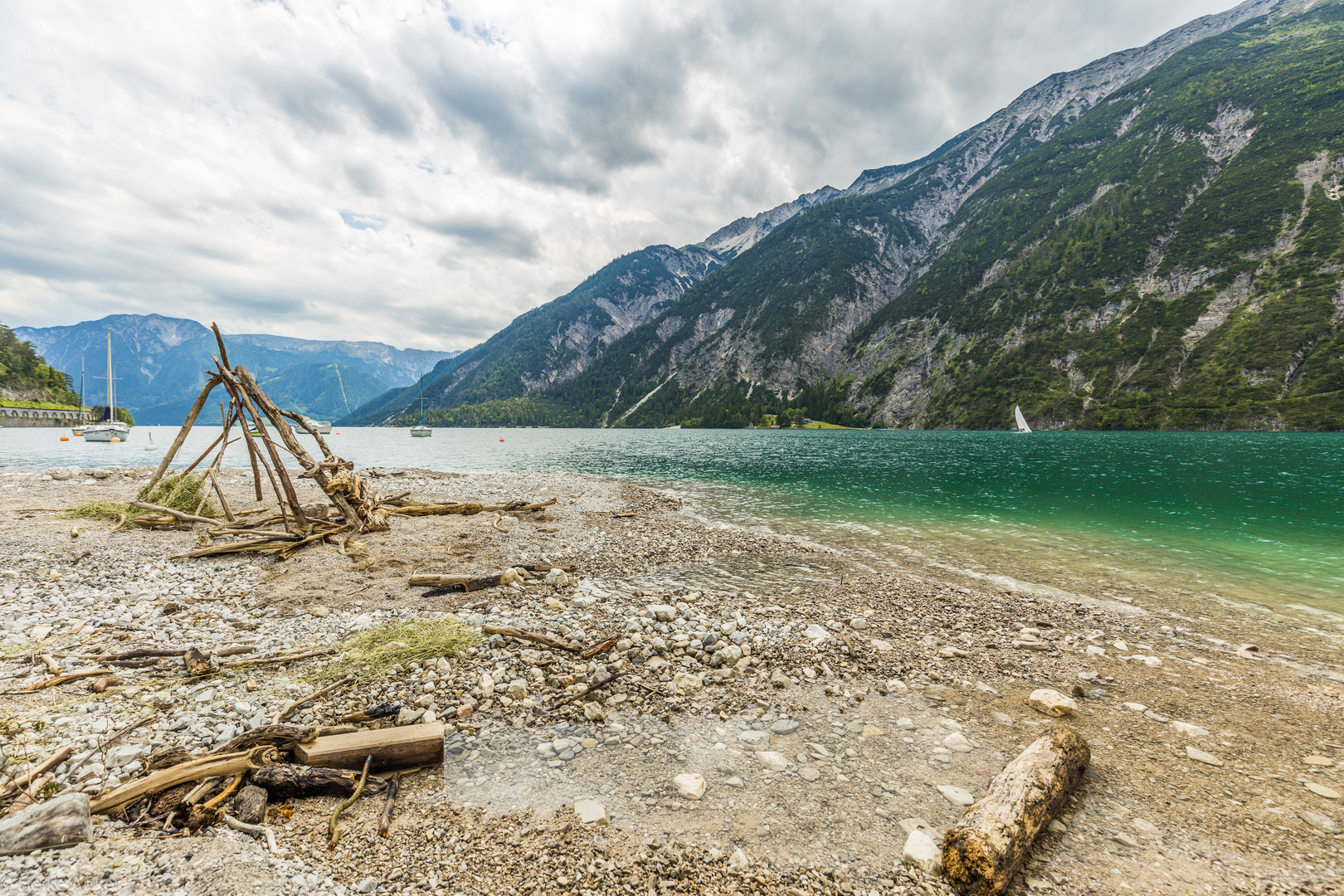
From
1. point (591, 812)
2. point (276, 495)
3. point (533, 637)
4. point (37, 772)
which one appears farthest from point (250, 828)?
point (276, 495)

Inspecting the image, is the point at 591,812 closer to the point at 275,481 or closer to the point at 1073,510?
the point at 275,481

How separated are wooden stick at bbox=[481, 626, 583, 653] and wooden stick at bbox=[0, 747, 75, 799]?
509 cm

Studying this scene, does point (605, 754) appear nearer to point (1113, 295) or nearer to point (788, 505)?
point (788, 505)

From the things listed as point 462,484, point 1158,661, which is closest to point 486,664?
point 1158,661

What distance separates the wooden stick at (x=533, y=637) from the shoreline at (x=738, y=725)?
→ 1.27ft

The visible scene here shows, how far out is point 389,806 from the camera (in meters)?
5.05

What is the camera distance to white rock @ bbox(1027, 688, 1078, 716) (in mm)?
7621

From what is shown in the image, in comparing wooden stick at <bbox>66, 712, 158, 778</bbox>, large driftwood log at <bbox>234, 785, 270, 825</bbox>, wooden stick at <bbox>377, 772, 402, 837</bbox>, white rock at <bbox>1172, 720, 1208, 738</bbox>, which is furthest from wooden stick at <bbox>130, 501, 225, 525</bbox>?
white rock at <bbox>1172, 720, 1208, 738</bbox>

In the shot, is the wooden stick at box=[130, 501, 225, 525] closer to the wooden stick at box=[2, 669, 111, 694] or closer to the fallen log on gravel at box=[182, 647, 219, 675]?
the fallen log on gravel at box=[182, 647, 219, 675]

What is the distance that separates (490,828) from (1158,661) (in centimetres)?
1274

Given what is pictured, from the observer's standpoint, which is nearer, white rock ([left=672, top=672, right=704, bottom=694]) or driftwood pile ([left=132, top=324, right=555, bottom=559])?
white rock ([left=672, top=672, right=704, bottom=694])

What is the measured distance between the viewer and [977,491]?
3584 centimetres

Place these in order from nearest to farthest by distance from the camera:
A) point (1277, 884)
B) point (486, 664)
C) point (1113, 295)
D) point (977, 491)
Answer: point (1277, 884), point (486, 664), point (977, 491), point (1113, 295)

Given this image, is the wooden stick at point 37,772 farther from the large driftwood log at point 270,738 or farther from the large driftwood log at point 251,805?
the large driftwood log at point 251,805
